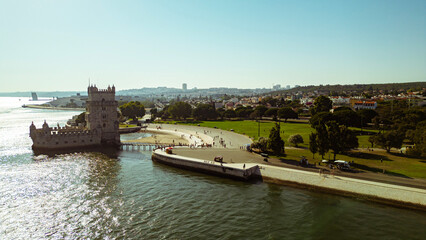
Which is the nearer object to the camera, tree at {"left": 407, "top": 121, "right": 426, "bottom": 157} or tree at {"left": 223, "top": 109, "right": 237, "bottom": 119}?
tree at {"left": 407, "top": 121, "right": 426, "bottom": 157}

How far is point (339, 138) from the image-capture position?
4547cm

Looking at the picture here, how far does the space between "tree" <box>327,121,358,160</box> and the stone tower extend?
56944mm

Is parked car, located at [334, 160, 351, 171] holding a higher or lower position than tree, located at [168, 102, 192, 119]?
lower

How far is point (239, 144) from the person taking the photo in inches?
2507

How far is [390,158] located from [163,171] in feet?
140

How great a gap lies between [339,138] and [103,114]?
6244cm

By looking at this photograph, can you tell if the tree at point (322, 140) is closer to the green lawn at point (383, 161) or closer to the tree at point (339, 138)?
the tree at point (339, 138)

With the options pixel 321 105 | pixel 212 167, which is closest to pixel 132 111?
pixel 321 105

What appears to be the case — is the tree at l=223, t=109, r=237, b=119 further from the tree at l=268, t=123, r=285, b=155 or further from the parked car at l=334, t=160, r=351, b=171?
the parked car at l=334, t=160, r=351, b=171

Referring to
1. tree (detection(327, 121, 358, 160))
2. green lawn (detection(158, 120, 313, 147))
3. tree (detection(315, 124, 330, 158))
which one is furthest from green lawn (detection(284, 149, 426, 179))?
green lawn (detection(158, 120, 313, 147))

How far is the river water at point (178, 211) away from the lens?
88.0 feet

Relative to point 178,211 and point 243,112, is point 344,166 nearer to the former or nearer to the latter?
point 178,211

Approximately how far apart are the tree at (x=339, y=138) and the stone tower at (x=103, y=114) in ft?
187

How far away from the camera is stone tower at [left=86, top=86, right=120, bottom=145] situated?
73.3m
